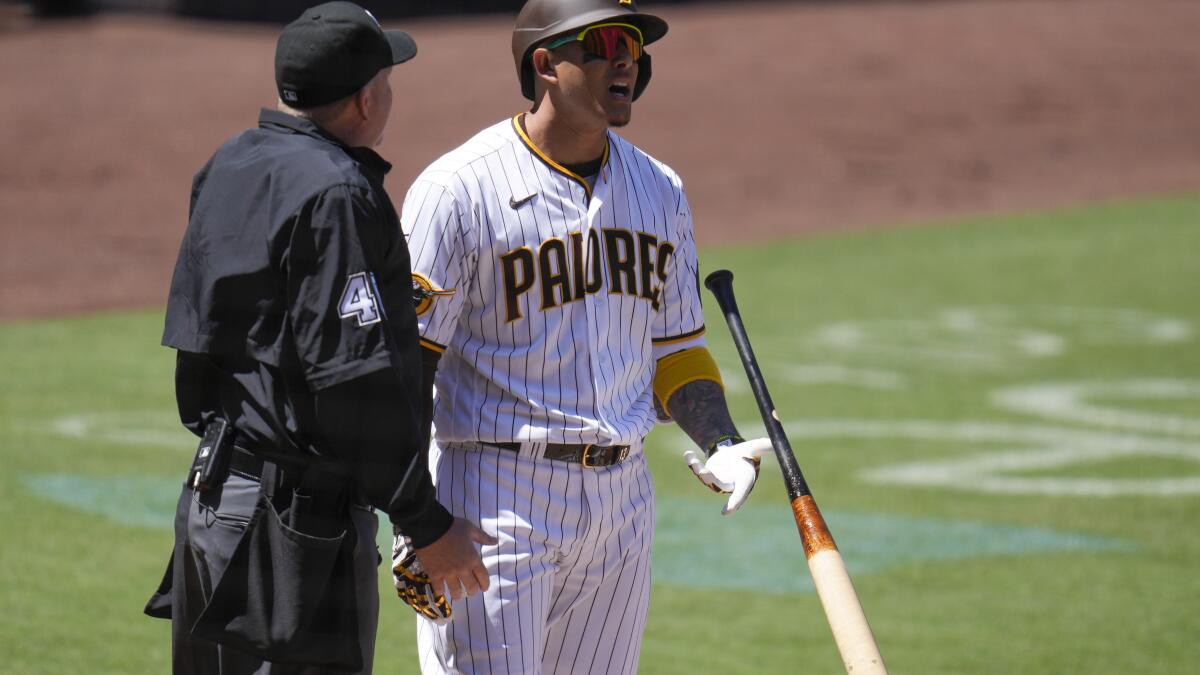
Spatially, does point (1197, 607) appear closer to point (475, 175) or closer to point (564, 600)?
point (564, 600)

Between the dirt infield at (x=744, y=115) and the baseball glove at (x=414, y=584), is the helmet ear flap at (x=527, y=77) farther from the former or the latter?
the dirt infield at (x=744, y=115)

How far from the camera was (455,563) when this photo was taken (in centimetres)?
285

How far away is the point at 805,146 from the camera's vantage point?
64.3 feet

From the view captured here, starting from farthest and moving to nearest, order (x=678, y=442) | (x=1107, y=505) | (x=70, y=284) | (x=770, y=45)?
1. (x=770, y=45)
2. (x=70, y=284)
3. (x=678, y=442)
4. (x=1107, y=505)

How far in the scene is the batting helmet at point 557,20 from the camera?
320 cm

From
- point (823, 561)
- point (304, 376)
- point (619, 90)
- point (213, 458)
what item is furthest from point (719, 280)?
point (213, 458)

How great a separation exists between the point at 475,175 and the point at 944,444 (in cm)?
600

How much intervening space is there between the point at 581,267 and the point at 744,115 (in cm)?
1733

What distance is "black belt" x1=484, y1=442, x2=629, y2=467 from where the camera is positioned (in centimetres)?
320

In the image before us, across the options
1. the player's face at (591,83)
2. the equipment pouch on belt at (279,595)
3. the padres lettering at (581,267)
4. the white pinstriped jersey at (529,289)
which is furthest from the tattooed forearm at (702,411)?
the equipment pouch on belt at (279,595)

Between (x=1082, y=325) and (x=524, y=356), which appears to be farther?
(x=1082, y=325)

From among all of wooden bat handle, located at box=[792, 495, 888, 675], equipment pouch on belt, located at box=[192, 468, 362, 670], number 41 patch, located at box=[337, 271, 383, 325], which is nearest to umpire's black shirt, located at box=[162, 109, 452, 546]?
number 41 patch, located at box=[337, 271, 383, 325]

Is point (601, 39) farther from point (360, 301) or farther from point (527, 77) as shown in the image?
point (360, 301)

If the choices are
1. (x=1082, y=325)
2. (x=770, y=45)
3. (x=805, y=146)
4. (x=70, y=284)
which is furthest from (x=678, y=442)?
(x=770, y=45)
